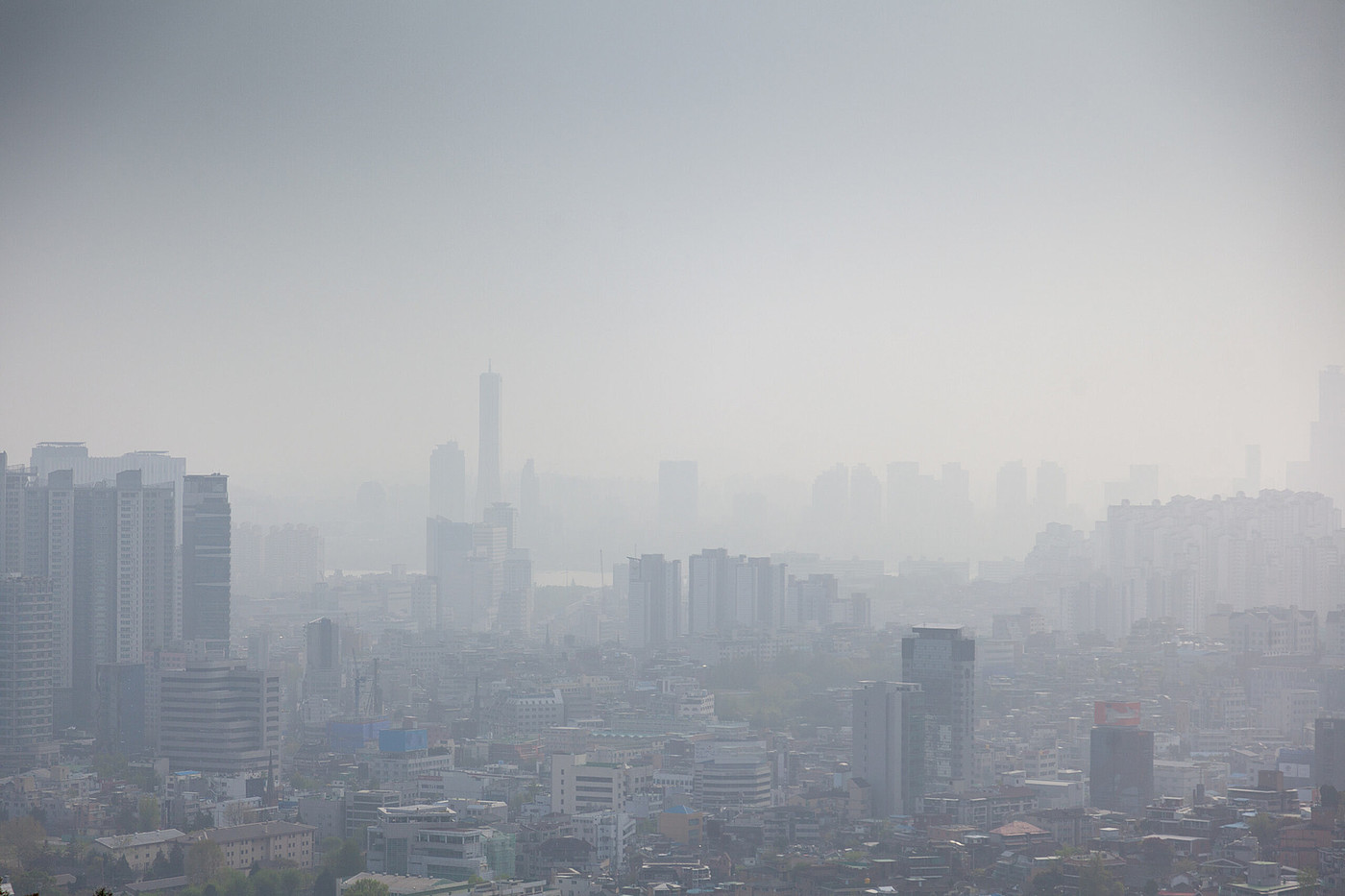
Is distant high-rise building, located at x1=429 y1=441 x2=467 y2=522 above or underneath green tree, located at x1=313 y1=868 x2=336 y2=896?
above

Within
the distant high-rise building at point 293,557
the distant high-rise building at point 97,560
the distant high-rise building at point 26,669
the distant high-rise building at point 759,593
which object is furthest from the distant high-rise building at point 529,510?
the distant high-rise building at point 26,669

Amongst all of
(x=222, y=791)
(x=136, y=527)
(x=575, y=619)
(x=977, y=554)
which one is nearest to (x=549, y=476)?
(x=575, y=619)

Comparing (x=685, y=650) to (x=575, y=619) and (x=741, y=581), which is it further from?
(x=575, y=619)

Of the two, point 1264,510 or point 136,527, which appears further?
point 1264,510

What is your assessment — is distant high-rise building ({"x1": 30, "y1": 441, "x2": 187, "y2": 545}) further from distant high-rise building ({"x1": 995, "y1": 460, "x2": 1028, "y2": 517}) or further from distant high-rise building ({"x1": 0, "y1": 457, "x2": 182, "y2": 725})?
distant high-rise building ({"x1": 995, "y1": 460, "x2": 1028, "y2": 517})

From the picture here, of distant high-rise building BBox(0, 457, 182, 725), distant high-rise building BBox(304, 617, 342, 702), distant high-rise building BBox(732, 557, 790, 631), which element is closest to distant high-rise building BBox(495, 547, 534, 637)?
distant high-rise building BBox(732, 557, 790, 631)

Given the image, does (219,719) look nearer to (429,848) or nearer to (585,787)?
(585,787)
